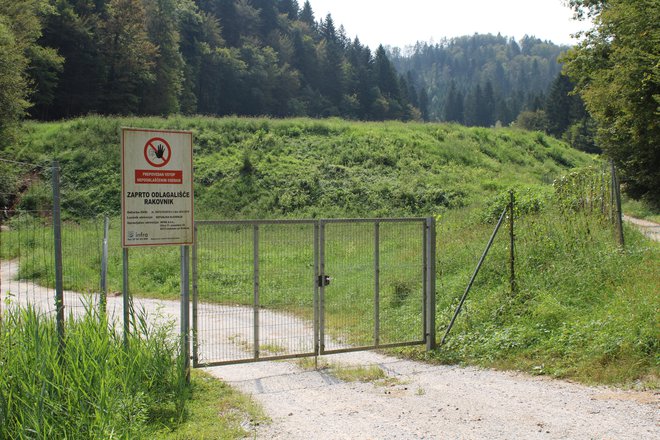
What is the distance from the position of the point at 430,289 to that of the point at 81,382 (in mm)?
5654

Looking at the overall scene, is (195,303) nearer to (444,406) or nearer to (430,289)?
(444,406)

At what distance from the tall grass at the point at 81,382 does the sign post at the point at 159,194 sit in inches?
17.9

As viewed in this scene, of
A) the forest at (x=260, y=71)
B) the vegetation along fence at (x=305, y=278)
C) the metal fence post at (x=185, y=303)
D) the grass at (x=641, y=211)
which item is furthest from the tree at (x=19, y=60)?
the grass at (x=641, y=211)

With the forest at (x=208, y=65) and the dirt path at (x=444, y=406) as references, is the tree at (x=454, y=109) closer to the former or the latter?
the forest at (x=208, y=65)

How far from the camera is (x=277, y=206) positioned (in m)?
27.7

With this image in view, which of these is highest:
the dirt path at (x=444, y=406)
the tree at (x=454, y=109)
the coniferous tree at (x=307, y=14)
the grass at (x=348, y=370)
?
the coniferous tree at (x=307, y=14)

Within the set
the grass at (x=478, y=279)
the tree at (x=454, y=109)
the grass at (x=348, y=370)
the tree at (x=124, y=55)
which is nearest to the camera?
the grass at (x=348, y=370)

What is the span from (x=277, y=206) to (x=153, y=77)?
31817 millimetres

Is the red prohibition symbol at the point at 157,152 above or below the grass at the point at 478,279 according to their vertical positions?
above

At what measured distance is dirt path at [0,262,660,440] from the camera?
19.1 feet

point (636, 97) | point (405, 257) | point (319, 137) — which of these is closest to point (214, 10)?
point (319, 137)

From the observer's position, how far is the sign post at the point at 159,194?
679 cm

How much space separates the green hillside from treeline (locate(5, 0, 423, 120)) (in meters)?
8.86

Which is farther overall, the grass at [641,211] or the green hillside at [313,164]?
the grass at [641,211]
